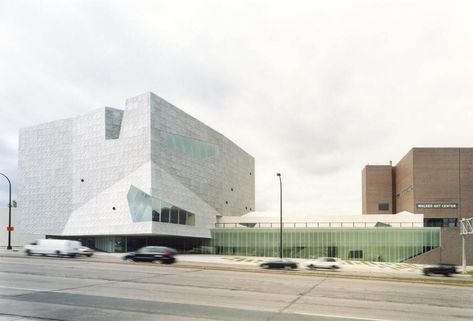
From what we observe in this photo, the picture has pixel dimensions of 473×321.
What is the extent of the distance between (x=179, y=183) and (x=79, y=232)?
15550mm

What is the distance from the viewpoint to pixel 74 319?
13383 millimetres

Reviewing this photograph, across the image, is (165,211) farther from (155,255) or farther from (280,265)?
(280,265)

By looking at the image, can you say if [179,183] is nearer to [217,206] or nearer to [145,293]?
[217,206]

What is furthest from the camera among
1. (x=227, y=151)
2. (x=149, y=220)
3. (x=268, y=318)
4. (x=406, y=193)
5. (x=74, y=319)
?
(x=406, y=193)

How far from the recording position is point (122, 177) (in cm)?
6084

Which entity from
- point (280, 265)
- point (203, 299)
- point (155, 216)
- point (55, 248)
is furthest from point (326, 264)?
point (203, 299)

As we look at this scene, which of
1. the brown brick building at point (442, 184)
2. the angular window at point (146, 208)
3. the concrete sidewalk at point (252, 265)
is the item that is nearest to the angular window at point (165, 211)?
the angular window at point (146, 208)

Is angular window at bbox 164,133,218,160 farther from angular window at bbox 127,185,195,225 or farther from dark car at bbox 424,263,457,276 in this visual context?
dark car at bbox 424,263,457,276

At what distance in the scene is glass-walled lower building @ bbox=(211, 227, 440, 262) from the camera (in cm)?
7288

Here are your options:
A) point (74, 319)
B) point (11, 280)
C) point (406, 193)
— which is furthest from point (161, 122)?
point (406, 193)

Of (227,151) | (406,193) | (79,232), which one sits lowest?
(79,232)

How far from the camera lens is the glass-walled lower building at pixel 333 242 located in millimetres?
72875

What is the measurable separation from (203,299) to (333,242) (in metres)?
59.7

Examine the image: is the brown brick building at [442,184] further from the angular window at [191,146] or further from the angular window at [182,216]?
the angular window at [182,216]
